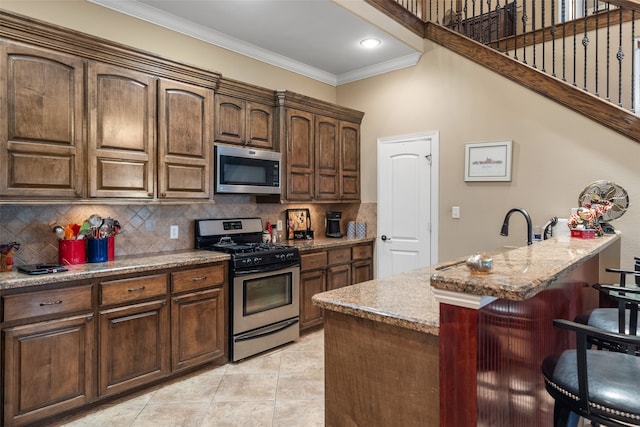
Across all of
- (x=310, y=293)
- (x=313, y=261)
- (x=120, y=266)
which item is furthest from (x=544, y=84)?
(x=120, y=266)

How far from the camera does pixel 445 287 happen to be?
1186 millimetres

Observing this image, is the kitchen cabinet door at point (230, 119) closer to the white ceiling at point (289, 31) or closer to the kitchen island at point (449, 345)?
the white ceiling at point (289, 31)

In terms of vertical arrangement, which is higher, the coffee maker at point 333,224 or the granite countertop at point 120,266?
the coffee maker at point 333,224

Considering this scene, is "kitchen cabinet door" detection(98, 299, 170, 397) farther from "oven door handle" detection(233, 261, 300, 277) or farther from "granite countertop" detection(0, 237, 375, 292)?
"oven door handle" detection(233, 261, 300, 277)

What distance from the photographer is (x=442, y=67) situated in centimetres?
419

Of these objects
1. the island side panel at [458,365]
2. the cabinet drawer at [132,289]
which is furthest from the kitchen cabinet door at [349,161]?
the island side panel at [458,365]

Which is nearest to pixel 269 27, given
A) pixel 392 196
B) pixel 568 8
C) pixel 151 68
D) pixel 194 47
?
pixel 194 47

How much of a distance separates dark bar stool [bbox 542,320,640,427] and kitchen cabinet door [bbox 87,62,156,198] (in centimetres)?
276

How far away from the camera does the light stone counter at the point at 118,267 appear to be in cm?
221

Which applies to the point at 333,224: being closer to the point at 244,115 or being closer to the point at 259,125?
the point at 259,125

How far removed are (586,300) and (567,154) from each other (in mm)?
1429

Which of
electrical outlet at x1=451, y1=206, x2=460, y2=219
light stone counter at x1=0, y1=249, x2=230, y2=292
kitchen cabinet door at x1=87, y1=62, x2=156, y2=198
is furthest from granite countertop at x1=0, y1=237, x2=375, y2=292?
electrical outlet at x1=451, y1=206, x2=460, y2=219

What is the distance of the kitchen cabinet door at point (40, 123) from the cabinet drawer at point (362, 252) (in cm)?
282

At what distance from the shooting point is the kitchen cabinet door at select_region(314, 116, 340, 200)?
173 inches
